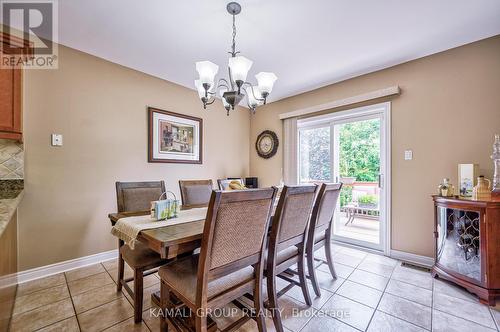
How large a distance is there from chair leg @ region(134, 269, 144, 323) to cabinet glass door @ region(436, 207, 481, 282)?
276cm

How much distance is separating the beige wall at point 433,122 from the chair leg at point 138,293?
9.49ft

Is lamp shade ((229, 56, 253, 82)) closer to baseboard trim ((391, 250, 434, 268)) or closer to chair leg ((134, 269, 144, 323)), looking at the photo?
chair leg ((134, 269, 144, 323))

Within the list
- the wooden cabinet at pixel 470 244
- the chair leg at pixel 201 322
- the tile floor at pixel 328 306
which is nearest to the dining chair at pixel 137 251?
the tile floor at pixel 328 306

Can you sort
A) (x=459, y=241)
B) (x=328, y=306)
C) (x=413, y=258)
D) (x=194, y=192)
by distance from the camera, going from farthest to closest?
(x=413, y=258)
(x=194, y=192)
(x=459, y=241)
(x=328, y=306)

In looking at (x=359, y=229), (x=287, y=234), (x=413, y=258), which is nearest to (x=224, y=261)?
(x=287, y=234)

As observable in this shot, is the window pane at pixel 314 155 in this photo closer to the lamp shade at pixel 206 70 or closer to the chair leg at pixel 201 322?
the lamp shade at pixel 206 70

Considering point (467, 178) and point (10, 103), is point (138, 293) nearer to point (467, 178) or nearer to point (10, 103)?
point (10, 103)

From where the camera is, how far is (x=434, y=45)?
2256 mm

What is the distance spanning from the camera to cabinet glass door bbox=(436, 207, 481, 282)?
1.83 metres

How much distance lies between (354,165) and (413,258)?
1346 millimetres

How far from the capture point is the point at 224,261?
3.64 feet

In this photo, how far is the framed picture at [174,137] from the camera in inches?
117

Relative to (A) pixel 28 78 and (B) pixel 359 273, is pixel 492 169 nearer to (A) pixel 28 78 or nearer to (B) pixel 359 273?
(B) pixel 359 273

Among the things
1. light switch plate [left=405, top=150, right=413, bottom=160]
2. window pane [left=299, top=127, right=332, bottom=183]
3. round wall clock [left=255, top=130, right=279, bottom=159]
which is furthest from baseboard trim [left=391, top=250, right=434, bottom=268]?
round wall clock [left=255, top=130, right=279, bottom=159]
